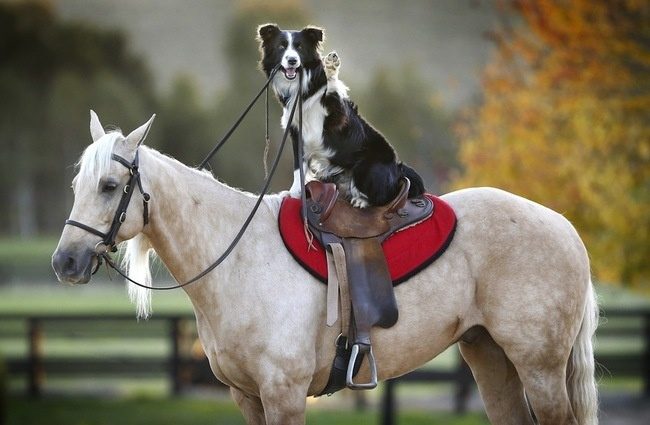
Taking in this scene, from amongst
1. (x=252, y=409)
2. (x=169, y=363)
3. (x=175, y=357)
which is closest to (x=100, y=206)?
(x=252, y=409)

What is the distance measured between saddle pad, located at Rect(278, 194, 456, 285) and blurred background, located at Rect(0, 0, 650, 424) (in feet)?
4.71

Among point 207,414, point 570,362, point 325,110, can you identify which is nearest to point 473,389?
point 207,414

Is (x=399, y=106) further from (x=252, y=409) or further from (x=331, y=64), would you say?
(x=252, y=409)

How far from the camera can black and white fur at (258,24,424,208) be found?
4.82 meters

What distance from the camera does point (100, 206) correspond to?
4.30 metres

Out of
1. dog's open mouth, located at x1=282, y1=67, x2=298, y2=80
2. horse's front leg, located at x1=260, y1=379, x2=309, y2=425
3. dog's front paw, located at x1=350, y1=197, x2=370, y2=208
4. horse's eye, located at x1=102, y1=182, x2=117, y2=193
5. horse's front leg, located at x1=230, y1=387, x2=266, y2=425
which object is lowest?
horse's front leg, located at x1=230, y1=387, x2=266, y2=425

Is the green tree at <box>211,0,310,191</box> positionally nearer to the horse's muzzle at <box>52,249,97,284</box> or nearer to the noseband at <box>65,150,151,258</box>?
the noseband at <box>65,150,151,258</box>

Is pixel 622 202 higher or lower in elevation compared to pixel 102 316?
higher

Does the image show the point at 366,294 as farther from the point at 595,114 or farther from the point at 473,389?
the point at 473,389

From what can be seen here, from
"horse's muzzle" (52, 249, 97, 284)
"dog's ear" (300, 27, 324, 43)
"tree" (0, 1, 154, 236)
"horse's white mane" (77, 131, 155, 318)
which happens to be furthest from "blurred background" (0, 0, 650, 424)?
"dog's ear" (300, 27, 324, 43)

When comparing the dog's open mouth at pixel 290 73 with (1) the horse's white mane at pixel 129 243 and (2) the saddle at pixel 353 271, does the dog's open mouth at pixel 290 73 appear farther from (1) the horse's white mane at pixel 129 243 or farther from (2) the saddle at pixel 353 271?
(1) the horse's white mane at pixel 129 243

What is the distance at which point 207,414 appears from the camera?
38.5ft

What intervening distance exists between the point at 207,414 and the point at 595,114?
20.5ft

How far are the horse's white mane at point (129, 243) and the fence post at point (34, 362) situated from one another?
9184mm
